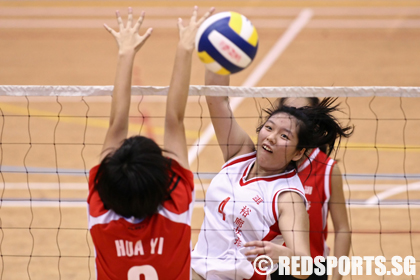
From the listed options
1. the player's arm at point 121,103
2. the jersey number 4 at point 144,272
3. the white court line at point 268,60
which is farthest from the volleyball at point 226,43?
the white court line at point 268,60

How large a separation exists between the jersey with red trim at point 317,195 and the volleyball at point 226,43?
1039 millimetres

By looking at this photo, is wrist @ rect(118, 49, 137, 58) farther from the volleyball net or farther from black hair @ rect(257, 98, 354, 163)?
black hair @ rect(257, 98, 354, 163)

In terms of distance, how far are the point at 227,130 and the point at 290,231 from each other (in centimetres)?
70

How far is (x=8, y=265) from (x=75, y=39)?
813cm

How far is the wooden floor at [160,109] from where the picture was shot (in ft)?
18.2

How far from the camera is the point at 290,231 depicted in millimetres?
2459

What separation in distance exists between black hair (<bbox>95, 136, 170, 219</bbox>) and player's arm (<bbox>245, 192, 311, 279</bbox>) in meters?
0.51

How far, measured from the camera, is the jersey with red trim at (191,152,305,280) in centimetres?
263

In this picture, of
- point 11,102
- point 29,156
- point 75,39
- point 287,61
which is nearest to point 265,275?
point 29,156

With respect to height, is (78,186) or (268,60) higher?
(268,60)

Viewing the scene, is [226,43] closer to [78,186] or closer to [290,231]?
[290,231]

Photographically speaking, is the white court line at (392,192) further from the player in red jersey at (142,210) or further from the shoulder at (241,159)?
the player in red jersey at (142,210)

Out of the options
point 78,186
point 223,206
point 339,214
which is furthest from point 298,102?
point 78,186

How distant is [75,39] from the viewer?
12391mm
